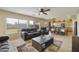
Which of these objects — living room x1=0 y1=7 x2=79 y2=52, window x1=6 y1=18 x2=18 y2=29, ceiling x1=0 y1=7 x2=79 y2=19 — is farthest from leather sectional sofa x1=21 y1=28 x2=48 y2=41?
ceiling x1=0 y1=7 x2=79 y2=19

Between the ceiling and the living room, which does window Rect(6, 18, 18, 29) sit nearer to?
the living room

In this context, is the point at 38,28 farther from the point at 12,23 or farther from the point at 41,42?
the point at 12,23

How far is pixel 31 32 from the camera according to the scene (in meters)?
2.37

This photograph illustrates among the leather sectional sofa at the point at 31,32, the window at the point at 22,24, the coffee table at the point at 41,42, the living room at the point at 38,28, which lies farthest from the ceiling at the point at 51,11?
the coffee table at the point at 41,42

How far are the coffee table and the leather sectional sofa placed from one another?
0.31 ft

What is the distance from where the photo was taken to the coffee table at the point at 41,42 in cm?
226

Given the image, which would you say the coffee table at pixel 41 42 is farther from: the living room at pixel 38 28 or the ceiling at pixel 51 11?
the ceiling at pixel 51 11

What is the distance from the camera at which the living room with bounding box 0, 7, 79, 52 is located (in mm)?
2260

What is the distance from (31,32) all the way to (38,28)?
0.18m

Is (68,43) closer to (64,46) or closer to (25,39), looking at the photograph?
(64,46)

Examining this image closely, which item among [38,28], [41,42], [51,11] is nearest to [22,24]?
[38,28]

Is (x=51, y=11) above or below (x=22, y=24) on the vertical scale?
above
